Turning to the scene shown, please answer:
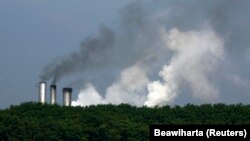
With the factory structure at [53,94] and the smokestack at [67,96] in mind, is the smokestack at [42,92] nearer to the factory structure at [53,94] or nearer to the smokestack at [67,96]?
the factory structure at [53,94]

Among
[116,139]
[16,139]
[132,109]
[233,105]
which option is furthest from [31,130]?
[233,105]

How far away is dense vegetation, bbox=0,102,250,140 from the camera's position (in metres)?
67.8

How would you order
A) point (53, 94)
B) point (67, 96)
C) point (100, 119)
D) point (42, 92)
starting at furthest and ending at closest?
1. point (67, 96)
2. point (53, 94)
3. point (42, 92)
4. point (100, 119)

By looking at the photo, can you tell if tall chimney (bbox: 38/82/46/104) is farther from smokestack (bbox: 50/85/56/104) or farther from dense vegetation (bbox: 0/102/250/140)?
dense vegetation (bbox: 0/102/250/140)

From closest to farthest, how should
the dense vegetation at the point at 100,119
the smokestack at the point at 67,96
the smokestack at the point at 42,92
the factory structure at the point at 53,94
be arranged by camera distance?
the dense vegetation at the point at 100,119
the smokestack at the point at 42,92
the factory structure at the point at 53,94
the smokestack at the point at 67,96

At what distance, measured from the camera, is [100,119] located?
70125 millimetres

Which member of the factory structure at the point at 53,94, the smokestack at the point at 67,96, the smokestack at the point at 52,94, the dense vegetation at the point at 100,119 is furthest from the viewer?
the smokestack at the point at 67,96

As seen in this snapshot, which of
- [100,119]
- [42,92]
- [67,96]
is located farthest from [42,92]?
[100,119]

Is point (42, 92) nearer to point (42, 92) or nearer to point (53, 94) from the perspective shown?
point (42, 92)

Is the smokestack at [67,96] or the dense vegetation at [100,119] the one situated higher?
the smokestack at [67,96]

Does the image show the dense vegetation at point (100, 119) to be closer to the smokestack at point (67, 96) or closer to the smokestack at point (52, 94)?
the smokestack at point (52, 94)

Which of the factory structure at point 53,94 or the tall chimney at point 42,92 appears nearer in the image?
the tall chimney at point 42,92

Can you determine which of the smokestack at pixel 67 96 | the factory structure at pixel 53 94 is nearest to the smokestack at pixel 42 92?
the factory structure at pixel 53 94

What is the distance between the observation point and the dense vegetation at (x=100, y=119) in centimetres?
6781
